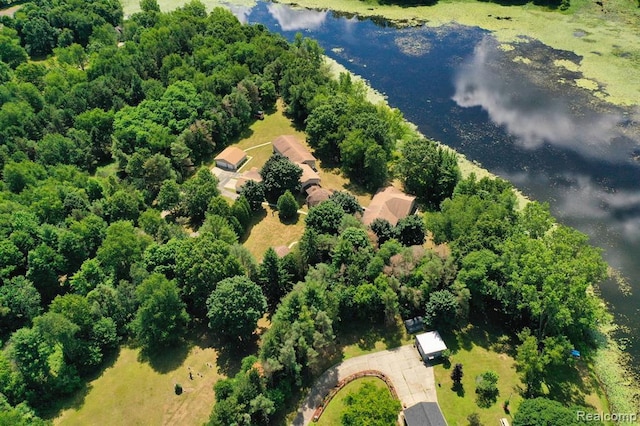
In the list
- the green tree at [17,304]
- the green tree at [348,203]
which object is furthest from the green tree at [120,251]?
the green tree at [348,203]

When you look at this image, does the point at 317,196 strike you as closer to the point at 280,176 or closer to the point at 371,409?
the point at 280,176

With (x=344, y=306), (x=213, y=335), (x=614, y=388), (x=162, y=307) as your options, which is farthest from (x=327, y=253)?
(x=614, y=388)

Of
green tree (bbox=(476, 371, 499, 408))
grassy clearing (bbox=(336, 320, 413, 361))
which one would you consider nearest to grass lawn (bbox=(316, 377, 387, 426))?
grassy clearing (bbox=(336, 320, 413, 361))

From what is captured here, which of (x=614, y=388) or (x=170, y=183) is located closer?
(x=614, y=388)

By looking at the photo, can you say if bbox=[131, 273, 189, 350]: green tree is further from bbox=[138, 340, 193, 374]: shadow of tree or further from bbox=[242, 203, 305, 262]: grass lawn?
bbox=[242, 203, 305, 262]: grass lawn

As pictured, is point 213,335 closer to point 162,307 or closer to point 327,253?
point 162,307
